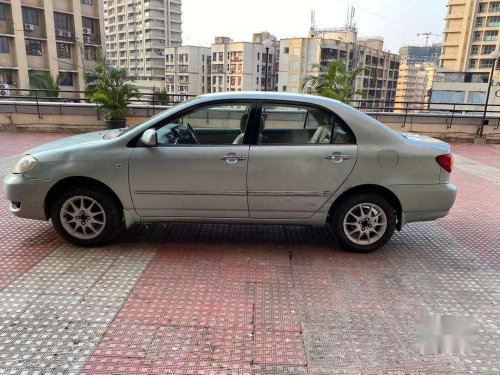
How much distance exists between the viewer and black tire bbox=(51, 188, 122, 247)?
4.06 m

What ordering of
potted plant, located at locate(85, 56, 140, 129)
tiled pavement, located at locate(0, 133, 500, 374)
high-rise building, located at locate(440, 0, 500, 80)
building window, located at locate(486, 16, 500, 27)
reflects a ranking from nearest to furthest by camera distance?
1. tiled pavement, located at locate(0, 133, 500, 374)
2. potted plant, located at locate(85, 56, 140, 129)
3. building window, located at locate(486, 16, 500, 27)
4. high-rise building, located at locate(440, 0, 500, 80)

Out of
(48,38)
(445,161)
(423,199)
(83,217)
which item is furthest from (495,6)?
(83,217)

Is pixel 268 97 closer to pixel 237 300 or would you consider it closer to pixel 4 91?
pixel 237 300

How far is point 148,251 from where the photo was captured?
13.7ft

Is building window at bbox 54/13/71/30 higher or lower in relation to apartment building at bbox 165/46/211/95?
higher

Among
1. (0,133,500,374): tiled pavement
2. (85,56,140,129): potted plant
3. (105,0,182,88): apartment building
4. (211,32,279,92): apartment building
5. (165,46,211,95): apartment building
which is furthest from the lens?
(105,0,182,88): apartment building

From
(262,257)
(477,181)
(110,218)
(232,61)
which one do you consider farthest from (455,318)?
(232,61)

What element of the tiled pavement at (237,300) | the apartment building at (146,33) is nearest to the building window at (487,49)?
the apartment building at (146,33)

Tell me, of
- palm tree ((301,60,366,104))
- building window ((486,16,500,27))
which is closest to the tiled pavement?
palm tree ((301,60,366,104))

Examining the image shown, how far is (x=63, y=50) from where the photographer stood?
136 ft

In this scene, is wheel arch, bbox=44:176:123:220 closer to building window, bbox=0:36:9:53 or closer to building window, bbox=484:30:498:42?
building window, bbox=0:36:9:53

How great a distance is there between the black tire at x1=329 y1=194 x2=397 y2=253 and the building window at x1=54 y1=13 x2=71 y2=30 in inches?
1771

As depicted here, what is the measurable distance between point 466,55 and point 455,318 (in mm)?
81530

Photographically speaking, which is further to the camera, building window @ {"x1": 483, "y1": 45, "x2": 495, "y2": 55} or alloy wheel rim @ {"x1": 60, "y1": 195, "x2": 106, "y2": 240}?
building window @ {"x1": 483, "y1": 45, "x2": 495, "y2": 55}
